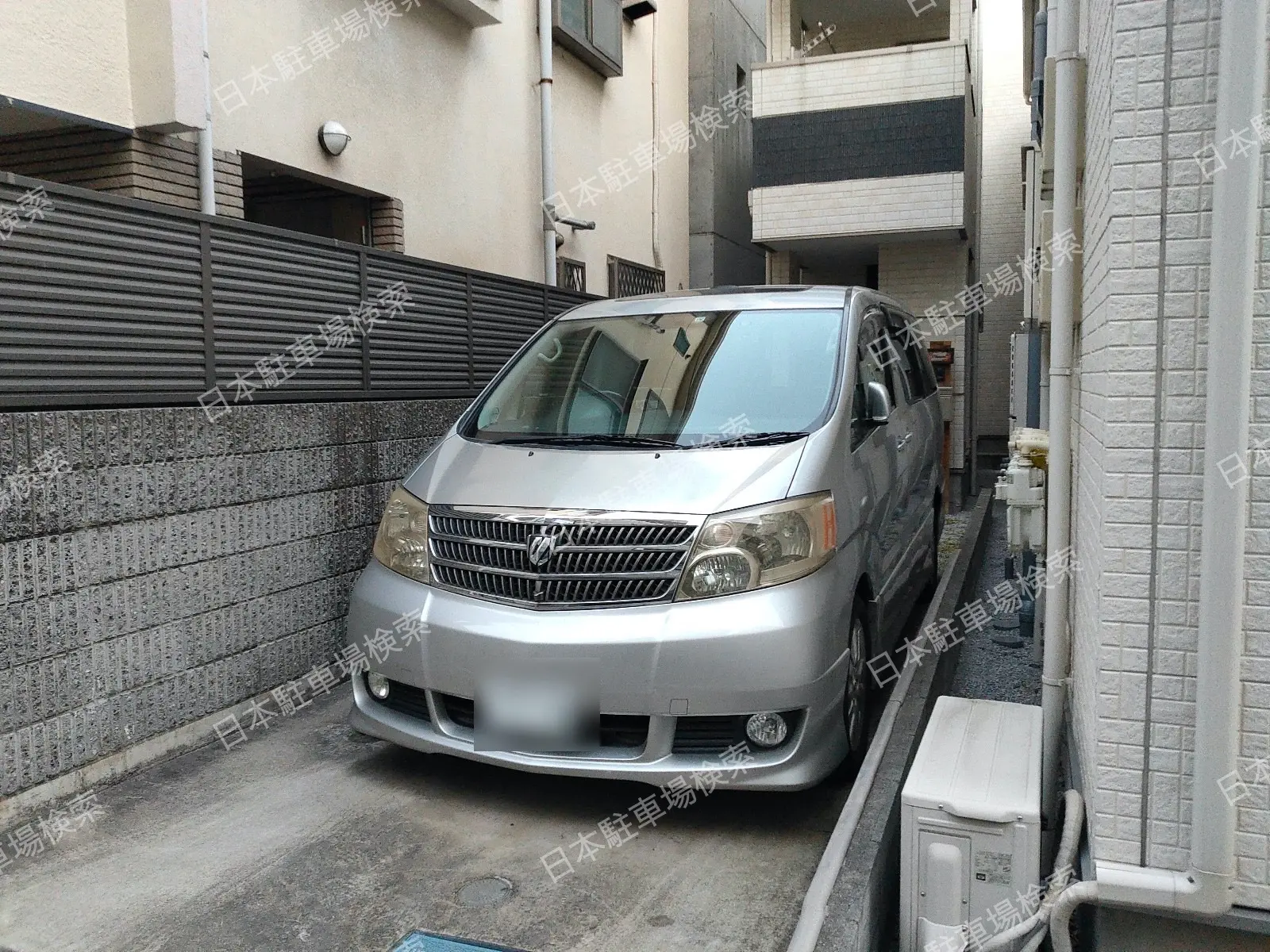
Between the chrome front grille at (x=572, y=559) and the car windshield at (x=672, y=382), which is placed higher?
the car windshield at (x=672, y=382)

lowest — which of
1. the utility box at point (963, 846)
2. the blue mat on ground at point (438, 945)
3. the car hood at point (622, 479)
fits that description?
the blue mat on ground at point (438, 945)

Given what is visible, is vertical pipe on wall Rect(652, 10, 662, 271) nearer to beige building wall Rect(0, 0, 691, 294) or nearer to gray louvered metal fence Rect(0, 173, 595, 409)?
beige building wall Rect(0, 0, 691, 294)

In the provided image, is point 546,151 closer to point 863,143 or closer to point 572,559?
point 863,143

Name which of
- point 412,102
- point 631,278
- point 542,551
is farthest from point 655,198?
point 542,551

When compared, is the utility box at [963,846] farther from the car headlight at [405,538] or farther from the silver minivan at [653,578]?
the car headlight at [405,538]

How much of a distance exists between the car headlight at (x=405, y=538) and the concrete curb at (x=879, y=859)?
1.86 meters

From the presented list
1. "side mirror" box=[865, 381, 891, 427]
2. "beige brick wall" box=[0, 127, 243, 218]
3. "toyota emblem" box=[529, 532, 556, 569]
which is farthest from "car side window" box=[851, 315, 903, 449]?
"beige brick wall" box=[0, 127, 243, 218]

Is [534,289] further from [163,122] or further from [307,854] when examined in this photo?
[307,854]

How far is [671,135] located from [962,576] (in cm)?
897

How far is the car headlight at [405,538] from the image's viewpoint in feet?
12.7

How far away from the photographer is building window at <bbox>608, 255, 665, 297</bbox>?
11.4m

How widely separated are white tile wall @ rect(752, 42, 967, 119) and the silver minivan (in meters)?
6.87

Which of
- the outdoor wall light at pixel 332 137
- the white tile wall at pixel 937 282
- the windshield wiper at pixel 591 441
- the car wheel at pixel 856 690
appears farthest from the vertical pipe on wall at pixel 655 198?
the car wheel at pixel 856 690

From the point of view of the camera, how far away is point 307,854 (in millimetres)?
3350
